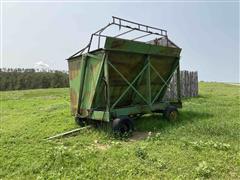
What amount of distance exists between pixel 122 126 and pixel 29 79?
121ft

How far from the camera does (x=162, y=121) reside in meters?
8.46

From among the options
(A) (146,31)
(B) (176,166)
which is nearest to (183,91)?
(A) (146,31)

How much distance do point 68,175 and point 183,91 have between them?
1338 centimetres

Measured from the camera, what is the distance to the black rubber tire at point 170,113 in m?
8.75

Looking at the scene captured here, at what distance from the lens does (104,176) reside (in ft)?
13.6

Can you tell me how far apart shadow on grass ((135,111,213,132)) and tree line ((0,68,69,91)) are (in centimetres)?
3471

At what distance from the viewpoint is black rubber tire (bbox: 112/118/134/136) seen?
6.80 m

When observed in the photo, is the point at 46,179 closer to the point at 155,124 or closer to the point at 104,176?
the point at 104,176

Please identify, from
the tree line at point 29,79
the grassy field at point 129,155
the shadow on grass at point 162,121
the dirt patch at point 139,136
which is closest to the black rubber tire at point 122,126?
the dirt patch at point 139,136

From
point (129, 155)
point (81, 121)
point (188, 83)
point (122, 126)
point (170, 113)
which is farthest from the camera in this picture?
point (188, 83)

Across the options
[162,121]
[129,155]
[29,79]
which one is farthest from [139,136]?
[29,79]

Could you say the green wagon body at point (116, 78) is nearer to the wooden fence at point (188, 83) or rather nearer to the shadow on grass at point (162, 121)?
the shadow on grass at point (162, 121)

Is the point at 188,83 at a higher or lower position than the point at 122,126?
higher

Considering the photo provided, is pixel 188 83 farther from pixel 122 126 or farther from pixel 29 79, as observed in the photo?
pixel 29 79
